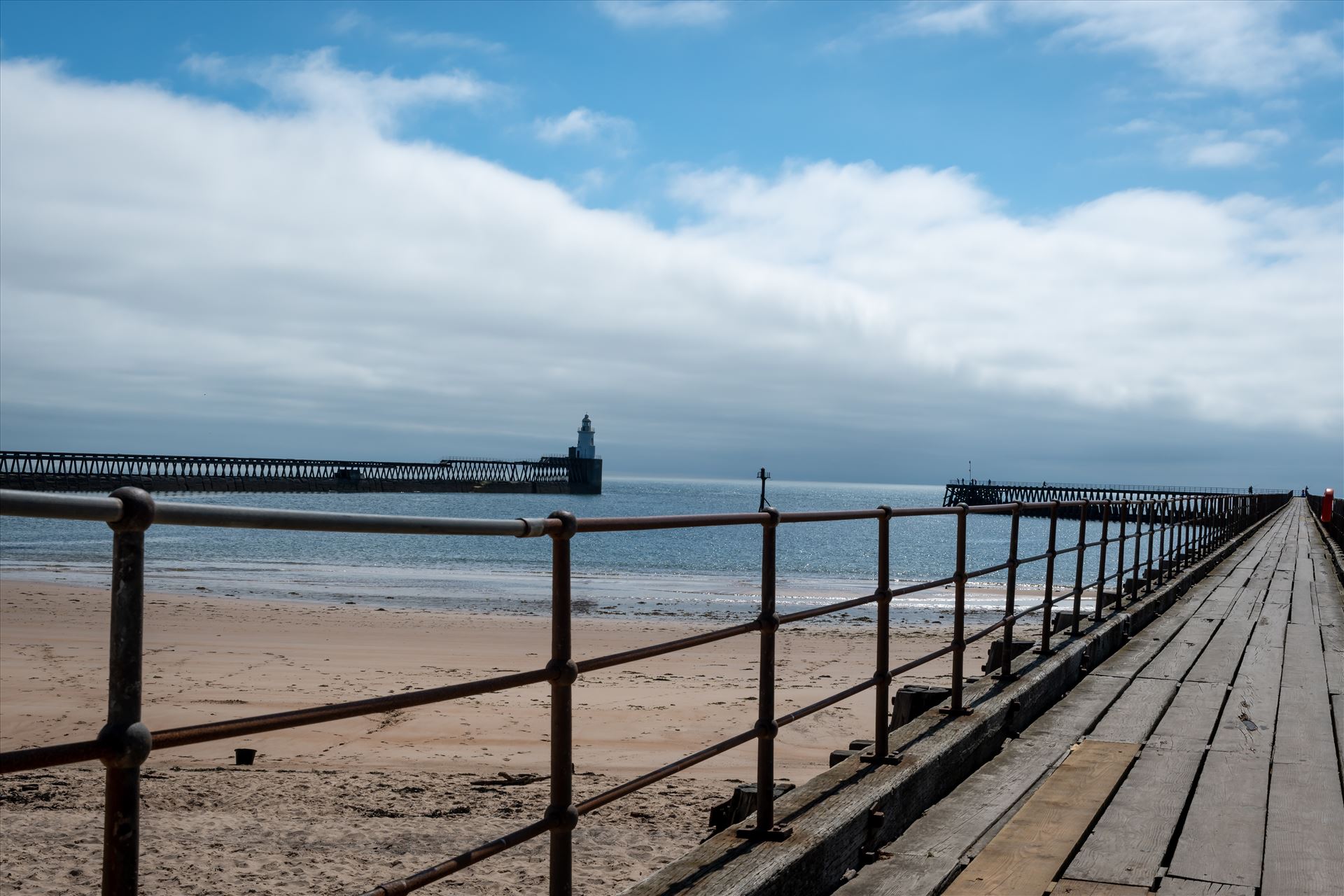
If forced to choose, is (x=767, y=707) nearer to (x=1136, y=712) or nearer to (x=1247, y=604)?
(x=1136, y=712)

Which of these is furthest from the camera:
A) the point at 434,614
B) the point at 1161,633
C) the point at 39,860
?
the point at 434,614

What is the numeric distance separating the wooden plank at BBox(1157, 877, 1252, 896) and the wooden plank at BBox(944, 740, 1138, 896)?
0.32 metres

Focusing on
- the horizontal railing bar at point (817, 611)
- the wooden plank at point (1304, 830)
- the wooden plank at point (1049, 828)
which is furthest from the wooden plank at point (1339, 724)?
the horizontal railing bar at point (817, 611)

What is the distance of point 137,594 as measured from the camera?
142 cm

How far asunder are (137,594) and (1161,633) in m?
9.06

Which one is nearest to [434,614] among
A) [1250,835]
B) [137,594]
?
[1250,835]

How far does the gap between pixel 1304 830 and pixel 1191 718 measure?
6.34ft

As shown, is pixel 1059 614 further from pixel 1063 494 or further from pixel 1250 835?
pixel 1063 494

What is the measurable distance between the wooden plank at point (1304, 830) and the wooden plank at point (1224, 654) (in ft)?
7.07

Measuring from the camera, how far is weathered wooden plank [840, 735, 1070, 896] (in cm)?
342

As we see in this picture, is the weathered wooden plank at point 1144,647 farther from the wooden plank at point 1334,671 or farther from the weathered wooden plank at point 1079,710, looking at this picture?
the wooden plank at point 1334,671

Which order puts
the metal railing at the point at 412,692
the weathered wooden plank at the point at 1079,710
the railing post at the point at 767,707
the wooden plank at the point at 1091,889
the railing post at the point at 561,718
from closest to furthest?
the metal railing at the point at 412,692
the railing post at the point at 561,718
the railing post at the point at 767,707
the wooden plank at the point at 1091,889
the weathered wooden plank at the point at 1079,710

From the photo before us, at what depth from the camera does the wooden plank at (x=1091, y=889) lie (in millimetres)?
3297

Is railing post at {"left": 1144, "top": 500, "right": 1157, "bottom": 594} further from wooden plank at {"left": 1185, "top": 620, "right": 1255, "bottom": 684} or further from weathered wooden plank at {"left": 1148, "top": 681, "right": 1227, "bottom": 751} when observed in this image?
weathered wooden plank at {"left": 1148, "top": 681, "right": 1227, "bottom": 751}
